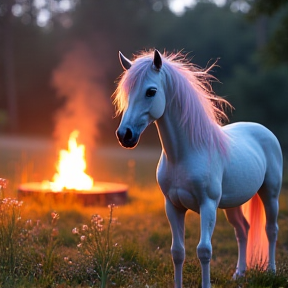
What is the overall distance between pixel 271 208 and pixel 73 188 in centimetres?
444

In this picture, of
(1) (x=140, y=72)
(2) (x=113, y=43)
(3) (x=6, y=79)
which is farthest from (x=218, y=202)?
(3) (x=6, y=79)

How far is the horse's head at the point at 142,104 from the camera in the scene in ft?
11.4

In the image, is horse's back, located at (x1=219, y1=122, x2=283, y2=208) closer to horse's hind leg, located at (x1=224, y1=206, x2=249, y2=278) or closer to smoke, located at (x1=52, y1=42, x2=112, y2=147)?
horse's hind leg, located at (x1=224, y1=206, x2=249, y2=278)

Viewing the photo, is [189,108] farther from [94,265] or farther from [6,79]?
[6,79]

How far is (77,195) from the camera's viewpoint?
8430 mm

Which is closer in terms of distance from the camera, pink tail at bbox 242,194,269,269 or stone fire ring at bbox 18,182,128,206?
pink tail at bbox 242,194,269,269

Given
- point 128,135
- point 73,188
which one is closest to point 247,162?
point 128,135

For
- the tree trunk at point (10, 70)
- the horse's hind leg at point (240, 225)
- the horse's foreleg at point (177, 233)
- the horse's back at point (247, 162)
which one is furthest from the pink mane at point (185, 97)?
the tree trunk at point (10, 70)

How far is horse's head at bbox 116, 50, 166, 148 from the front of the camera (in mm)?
3480

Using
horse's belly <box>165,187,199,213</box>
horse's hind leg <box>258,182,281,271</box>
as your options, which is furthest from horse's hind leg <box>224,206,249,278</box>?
horse's belly <box>165,187,199,213</box>

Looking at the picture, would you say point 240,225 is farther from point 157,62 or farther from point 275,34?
point 275,34

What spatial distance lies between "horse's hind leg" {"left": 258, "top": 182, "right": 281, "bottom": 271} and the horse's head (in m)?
1.76

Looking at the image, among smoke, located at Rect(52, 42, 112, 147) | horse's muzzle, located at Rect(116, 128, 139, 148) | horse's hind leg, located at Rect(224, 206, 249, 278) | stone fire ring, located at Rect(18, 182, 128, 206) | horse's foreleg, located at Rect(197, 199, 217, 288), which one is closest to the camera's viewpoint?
horse's muzzle, located at Rect(116, 128, 139, 148)

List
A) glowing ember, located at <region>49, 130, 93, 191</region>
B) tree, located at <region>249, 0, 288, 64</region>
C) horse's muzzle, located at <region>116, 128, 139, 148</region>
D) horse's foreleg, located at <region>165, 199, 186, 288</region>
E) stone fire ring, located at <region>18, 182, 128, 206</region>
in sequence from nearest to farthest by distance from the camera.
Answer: horse's muzzle, located at <region>116, 128, 139, 148</region> → horse's foreleg, located at <region>165, 199, 186, 288</region> → stone fire ring, located at <region>18, 182, 128, 206</region> → glowing ember, located at <region>49, 130, 93, 191</region> → tree, located at <region>249, 0, 288, 64</region>
